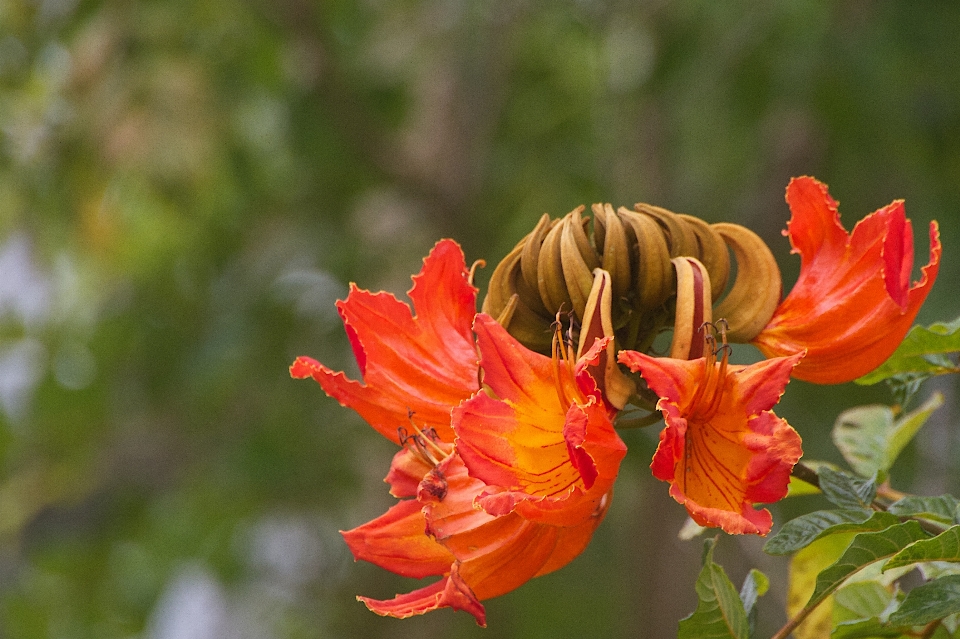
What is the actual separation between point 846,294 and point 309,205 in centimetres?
326

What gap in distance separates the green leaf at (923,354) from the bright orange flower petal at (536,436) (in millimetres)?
389

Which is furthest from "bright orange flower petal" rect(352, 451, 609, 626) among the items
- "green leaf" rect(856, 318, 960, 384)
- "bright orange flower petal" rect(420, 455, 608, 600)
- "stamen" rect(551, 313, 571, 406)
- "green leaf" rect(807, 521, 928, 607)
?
"green leaf" rect(856, 318, 960, 384)

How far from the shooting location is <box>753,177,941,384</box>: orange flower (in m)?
1.04

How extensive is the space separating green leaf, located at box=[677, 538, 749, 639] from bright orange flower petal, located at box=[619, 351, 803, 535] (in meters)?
0.09

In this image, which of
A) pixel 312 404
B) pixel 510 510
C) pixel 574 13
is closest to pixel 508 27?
pixel 574 13

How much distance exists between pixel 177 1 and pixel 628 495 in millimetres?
2941

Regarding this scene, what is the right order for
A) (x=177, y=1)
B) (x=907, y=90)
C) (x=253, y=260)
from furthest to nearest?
(x=253, y=260) < (x=177, y=1) < (x=907, y=90)

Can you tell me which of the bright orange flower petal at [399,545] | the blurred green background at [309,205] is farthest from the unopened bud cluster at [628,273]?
the blurred green background at [309,205]

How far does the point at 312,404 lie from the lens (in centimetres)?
432

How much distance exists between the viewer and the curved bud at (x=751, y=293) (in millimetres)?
1104

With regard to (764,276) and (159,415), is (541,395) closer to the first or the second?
(764,276)

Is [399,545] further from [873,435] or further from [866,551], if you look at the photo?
[873,435]

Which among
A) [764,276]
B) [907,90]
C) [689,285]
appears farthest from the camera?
[907,90]

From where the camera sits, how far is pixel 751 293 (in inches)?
44.0
